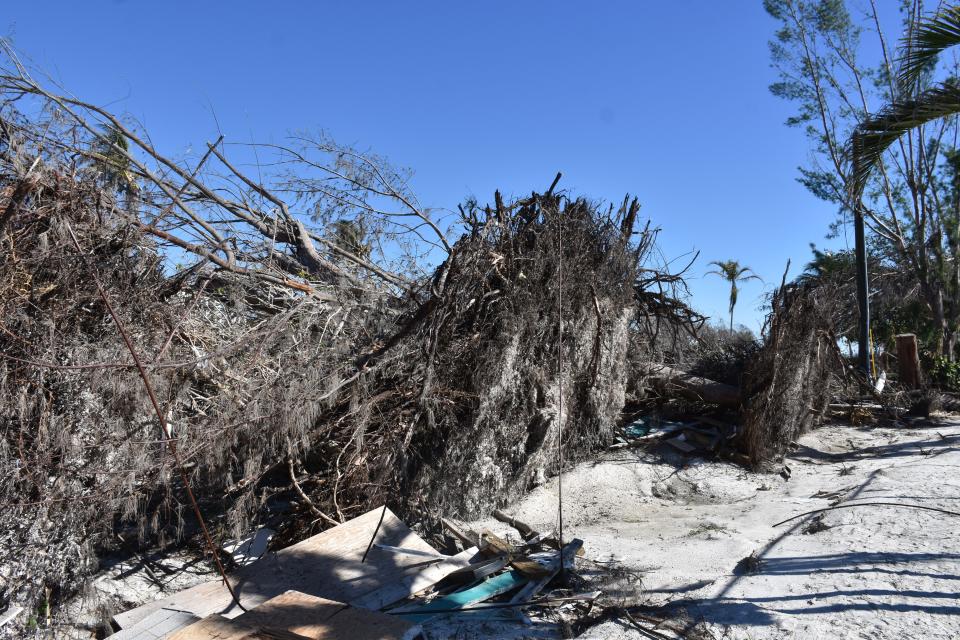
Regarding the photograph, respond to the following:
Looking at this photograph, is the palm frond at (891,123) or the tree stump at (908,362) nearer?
the palm frond at (891,123)

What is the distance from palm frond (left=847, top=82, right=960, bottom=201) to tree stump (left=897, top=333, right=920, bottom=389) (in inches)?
232

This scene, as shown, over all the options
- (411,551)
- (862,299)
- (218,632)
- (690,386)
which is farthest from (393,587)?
(862,299)

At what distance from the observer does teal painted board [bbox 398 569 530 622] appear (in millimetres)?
4141

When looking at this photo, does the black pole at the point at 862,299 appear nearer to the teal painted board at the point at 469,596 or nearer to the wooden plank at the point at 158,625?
the teal painted board at the point at 469,596

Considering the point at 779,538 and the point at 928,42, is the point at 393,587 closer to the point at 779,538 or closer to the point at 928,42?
the point at 779,538

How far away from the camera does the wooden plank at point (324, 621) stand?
2.96 meters

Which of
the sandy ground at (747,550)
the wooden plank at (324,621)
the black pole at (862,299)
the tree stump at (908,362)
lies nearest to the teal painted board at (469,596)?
the sandy ground at (747,550)

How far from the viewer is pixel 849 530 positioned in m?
5.14

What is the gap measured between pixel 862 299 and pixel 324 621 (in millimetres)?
12862

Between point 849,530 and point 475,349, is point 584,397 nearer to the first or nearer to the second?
point 475,349

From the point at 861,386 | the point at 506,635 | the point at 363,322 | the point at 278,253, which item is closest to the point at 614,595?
the point at 506,635

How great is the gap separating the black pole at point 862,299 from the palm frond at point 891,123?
5789 millimetres

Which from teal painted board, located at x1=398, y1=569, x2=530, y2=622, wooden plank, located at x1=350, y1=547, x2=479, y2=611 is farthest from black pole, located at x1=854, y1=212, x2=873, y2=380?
wooden plank, located at x1=350, y1=547, x2=479, y2=611

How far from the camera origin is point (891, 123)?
20.3 ft
